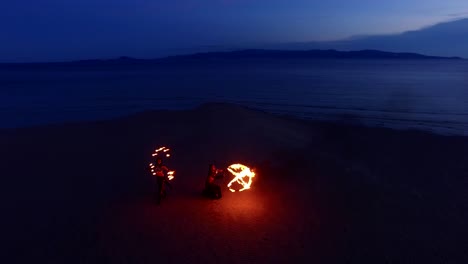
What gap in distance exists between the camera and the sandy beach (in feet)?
33.4

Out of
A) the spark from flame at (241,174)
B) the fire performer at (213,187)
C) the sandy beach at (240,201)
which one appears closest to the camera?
the sandy beach at (240,201)

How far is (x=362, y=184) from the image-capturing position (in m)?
15.0

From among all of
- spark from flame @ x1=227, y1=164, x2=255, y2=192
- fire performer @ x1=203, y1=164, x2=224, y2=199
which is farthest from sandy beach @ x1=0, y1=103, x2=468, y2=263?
spark from flame @ x1=227, y1=164, x2=255, y2=192

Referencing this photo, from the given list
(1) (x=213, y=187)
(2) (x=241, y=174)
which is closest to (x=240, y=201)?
(2) (x=241, y=174)

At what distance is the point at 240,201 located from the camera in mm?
12594

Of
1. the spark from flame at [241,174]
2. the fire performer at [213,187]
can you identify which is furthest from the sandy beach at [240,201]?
the spark from flame at [241,174]

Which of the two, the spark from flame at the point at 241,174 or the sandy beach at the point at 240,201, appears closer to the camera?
the sandy beach at the point at 240,201

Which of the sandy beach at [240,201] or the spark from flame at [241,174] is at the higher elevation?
the spark from flame at [241,174]

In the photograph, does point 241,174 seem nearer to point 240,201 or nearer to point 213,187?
point 240,201

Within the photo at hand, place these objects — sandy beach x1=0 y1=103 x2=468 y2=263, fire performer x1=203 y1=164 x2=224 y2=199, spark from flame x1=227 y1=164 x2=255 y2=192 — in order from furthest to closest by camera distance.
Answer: spark from flame x1=227 y1=164 x2=255 y2=192, fire performer x1=203 y1=164 x2=224 y2=199, sandy beach x1=0 y1=103 x2=468 y2=263

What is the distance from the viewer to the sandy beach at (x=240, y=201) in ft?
33.4

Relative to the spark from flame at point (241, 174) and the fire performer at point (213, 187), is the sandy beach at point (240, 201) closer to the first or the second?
the fire performer at point (213, 187)

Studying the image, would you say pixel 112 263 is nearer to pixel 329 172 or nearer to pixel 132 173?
pixel 132 173

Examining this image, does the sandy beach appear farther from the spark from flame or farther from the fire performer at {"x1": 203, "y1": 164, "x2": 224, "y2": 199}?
the spark from flame
